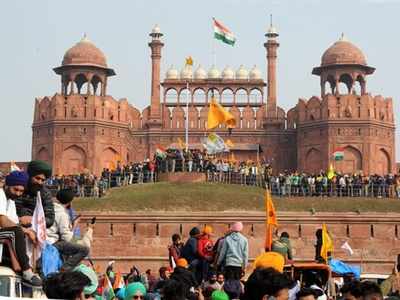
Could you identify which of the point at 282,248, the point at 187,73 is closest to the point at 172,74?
the point at 187,73

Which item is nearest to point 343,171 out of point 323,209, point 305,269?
point 323,209

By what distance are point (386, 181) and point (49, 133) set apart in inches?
643

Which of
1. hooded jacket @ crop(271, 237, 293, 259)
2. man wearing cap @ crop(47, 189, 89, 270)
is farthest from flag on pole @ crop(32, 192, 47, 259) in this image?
hooded jacket @ crop(271, 237, 293, 259)

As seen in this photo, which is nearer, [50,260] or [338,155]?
→ [50,260]

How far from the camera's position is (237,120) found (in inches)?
1778

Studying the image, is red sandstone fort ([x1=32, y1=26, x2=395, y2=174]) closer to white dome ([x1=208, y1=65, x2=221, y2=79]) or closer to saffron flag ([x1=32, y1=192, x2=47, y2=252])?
white dome ([x1=208, y1=65, x2=221, y2=79])

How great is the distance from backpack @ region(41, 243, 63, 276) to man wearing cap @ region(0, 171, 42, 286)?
156 millimetres

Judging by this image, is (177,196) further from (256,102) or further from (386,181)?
(256,102)

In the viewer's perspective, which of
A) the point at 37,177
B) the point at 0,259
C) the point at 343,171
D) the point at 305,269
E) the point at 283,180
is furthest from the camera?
the point at 343,171

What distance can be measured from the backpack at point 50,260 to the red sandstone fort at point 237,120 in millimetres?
35236

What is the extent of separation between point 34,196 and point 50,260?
0.75m

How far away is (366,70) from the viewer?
45.7 meters

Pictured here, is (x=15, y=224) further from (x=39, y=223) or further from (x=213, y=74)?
(x=213, y=74)

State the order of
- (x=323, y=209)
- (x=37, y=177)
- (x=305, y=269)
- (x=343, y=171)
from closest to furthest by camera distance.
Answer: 1. (x=37, y=177)
2. (x=305, y=269)
3. (x=323, y=209)
4. (x=343, y=171)
